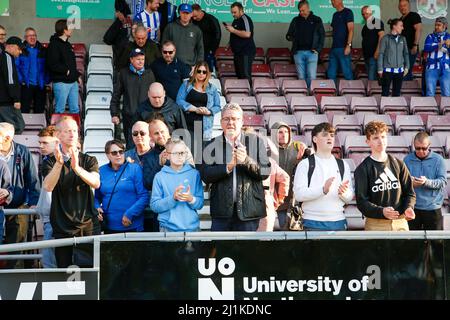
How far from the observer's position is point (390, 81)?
16156 mm

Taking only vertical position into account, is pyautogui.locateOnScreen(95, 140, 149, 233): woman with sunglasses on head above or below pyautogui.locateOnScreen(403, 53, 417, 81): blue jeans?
below

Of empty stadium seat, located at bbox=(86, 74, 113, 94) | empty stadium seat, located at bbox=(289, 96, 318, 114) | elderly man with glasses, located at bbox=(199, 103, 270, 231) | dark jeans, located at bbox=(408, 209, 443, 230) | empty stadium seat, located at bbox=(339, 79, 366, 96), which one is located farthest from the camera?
empty stadium seat, located at bbox=(339, 79, 366, 96)

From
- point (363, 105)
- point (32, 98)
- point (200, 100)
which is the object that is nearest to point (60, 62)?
point (32, 98)

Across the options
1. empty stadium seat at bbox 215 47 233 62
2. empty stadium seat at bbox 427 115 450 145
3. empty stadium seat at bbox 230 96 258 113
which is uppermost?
empty stadium seat at bbox 215 47 233 62

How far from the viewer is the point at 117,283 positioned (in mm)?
8141

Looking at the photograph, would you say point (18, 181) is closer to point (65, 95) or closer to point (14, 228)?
point (14, 228)

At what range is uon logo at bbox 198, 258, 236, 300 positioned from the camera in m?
8.16

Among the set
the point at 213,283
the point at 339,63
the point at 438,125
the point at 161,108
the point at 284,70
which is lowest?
the point at 213,283

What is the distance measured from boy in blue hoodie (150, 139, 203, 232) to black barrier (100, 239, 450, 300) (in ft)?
3.34

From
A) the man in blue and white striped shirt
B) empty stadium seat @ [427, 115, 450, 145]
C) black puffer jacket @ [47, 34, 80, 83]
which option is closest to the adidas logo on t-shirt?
empty stadium seat @ [427, 115, 450, 145]

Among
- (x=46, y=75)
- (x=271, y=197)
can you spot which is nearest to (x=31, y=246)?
(x=271, y=197)

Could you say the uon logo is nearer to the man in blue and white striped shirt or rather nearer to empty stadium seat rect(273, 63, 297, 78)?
the man in blue and white striped shirt

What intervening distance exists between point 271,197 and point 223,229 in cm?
65

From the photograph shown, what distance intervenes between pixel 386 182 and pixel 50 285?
3.21 metres
